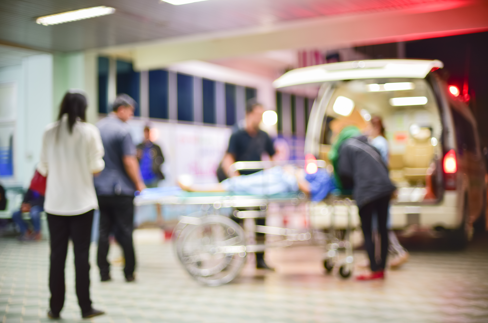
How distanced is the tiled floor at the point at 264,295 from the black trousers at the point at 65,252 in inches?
7.9

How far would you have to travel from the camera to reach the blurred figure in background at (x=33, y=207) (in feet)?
13.9

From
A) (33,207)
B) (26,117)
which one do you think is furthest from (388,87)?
(33,207)

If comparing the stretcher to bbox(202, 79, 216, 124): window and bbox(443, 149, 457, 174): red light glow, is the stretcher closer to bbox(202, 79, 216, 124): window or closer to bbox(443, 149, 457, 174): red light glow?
bbox(443, 149, 457, 174): red light glow

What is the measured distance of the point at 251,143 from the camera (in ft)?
19.6

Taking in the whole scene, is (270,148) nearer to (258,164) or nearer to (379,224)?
(258,164)

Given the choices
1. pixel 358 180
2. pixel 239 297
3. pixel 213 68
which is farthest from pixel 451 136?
pixel 213 68

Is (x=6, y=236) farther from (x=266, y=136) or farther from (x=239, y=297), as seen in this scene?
(x=266, y=136)

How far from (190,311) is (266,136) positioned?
2419 mm

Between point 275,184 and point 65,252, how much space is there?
6.94ft

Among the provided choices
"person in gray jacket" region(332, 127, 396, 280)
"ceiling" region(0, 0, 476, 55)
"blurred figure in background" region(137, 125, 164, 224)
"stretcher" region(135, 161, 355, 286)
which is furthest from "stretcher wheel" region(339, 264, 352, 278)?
"blurred figure in background" region(137, 125, 164, 224)

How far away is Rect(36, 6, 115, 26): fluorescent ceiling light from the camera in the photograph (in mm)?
5805

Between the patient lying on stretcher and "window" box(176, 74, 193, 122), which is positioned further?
"window" box(176, 74, 193, 122)

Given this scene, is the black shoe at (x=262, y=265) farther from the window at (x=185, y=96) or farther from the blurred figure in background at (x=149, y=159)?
the window at (x=185, y=96)

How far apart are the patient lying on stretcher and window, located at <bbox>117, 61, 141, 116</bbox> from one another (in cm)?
690
